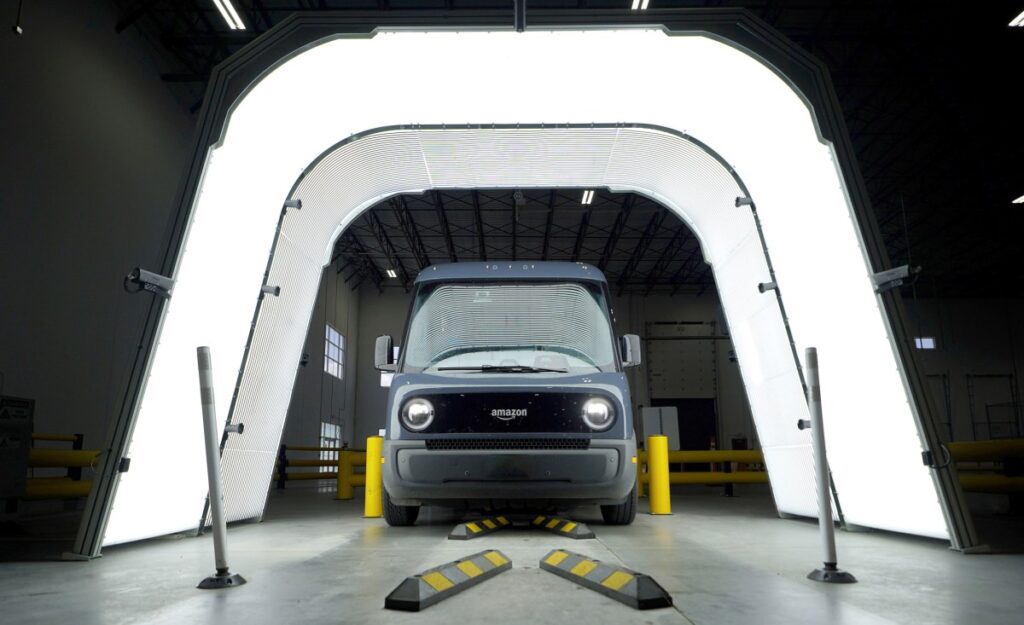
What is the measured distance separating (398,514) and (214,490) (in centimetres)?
303

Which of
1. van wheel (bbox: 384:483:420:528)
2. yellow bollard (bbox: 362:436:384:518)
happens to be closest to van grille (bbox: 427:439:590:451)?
van wheel (bbox: 384:483:420:528)

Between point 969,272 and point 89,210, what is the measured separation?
107 feet

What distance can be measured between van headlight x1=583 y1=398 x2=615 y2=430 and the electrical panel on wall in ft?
85.4

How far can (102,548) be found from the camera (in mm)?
4703

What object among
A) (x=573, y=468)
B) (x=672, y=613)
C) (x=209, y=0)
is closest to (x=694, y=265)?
(x=209, y=0)

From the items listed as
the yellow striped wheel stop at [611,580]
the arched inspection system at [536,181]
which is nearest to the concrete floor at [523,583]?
the yellow striped wheel stop at [611,580]

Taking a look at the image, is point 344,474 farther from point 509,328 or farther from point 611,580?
point 611,580

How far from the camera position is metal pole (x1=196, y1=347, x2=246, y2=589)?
3516mm

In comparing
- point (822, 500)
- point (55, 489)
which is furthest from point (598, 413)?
point (55, 489)

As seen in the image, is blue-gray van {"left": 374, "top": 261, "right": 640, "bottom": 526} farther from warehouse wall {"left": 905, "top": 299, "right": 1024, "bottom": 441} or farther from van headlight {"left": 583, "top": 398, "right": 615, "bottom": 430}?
warehouse wall {"left": 905, "top": 299, "right": 1024, "bottom": 441}

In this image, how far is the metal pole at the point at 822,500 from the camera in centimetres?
361

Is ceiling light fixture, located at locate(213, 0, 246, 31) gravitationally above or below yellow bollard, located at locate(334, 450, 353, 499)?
above

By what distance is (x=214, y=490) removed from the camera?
3.54 metres

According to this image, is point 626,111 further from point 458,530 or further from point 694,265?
point 694,265
